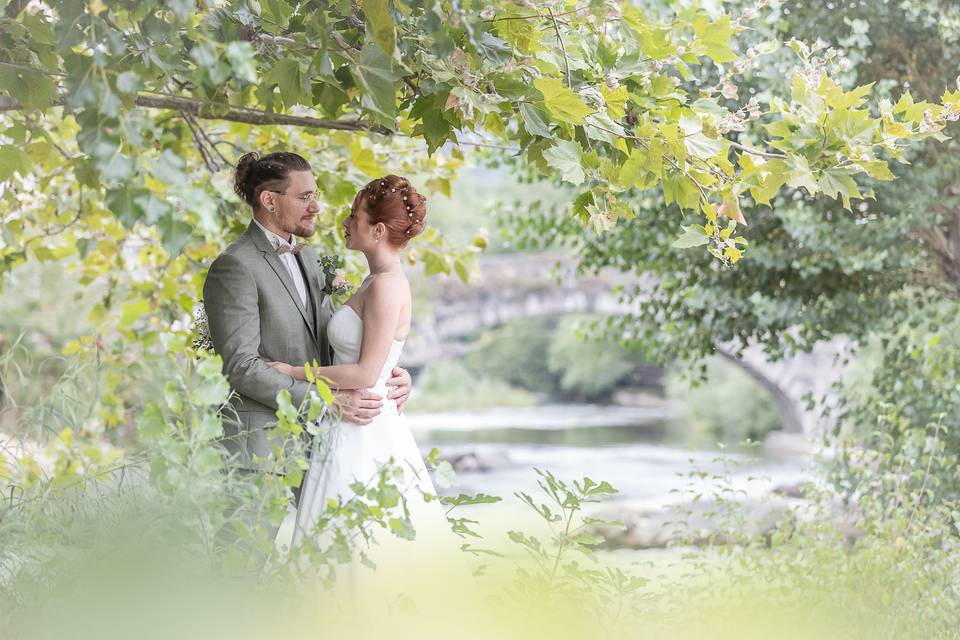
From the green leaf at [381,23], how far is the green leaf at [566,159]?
564 millimetres

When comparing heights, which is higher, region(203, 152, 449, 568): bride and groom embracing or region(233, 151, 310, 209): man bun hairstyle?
region(233, 151, 310, 209): man bun hairstyle

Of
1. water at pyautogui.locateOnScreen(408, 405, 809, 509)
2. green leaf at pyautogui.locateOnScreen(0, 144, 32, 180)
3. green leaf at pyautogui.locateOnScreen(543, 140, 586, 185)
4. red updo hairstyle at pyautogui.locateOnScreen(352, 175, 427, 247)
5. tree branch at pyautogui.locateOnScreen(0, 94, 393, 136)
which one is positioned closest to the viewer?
green leaf at pyautogui.locateOnScreen(543, 140, 586, 185)

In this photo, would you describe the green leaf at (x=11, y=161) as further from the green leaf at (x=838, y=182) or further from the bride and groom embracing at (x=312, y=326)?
the green leaf at (x=838, y=182)

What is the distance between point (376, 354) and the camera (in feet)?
10.7

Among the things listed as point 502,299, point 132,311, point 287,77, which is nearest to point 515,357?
point 502,299

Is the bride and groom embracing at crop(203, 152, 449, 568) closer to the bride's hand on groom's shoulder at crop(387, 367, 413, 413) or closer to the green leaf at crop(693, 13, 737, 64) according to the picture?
the bride's hand on groom's shoulder at crop(387, 367, 413, 413)

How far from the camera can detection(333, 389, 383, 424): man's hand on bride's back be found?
328 centimetres

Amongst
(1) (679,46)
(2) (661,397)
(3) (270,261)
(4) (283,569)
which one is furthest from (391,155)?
(2) (661,397)

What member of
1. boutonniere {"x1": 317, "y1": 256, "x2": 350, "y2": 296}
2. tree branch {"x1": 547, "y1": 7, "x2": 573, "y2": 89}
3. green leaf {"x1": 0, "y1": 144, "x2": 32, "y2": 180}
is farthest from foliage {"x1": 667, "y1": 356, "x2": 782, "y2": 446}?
green leaf {"x1": 0, "y1": 144, "x2": 32, "y2": 180}

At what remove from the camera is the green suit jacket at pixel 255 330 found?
313cm

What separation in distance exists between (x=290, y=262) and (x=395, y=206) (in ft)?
1.30

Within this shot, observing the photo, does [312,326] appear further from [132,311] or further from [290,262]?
[132,311]

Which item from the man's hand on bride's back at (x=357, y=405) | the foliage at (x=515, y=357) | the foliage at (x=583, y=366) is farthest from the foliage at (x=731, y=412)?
the man's hand on bride's back at (x=357, y=405)

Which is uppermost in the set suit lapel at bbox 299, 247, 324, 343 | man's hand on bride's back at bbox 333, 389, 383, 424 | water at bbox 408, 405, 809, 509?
suit lapel at bbox 299, 247, 324, 343
